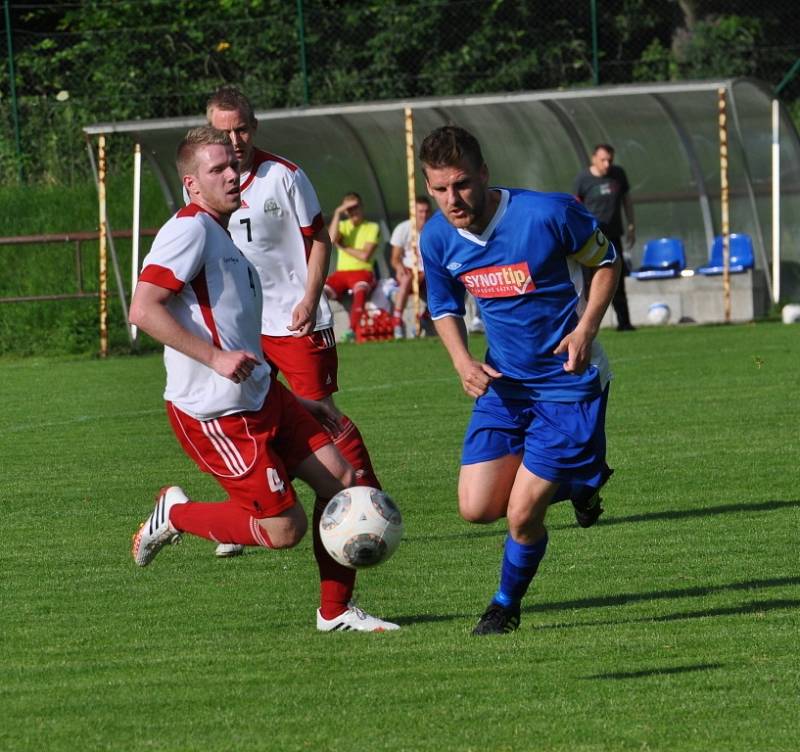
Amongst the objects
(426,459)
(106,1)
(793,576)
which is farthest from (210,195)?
(106,1)

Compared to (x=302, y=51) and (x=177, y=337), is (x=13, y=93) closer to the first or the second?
(x=302, y=51)

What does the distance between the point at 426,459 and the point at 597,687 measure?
5.63 m

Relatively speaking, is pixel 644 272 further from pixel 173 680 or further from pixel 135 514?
pixel 173 680

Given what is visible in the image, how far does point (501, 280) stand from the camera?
5914mm

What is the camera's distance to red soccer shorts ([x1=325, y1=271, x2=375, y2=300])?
2042cm

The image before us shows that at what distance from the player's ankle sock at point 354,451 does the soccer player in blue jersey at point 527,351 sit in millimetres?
670

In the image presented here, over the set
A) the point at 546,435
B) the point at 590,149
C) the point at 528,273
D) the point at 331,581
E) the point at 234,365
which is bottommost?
the point at 331,581

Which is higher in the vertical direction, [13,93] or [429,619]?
[13,93]

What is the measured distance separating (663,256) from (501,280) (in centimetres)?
1631

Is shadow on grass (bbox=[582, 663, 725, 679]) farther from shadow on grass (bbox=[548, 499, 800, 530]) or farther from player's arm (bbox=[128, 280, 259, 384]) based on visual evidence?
shadow on grass (bbox=[548, 499, 800, 530])

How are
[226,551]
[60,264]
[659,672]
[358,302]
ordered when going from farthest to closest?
[60,264] → [358,302] → [226,551] → [659,672]

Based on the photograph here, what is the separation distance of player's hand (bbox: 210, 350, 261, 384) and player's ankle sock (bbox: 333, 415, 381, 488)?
3.64 feet

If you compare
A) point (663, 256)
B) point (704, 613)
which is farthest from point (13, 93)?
point (704, 613)

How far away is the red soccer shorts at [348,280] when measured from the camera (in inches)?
804
